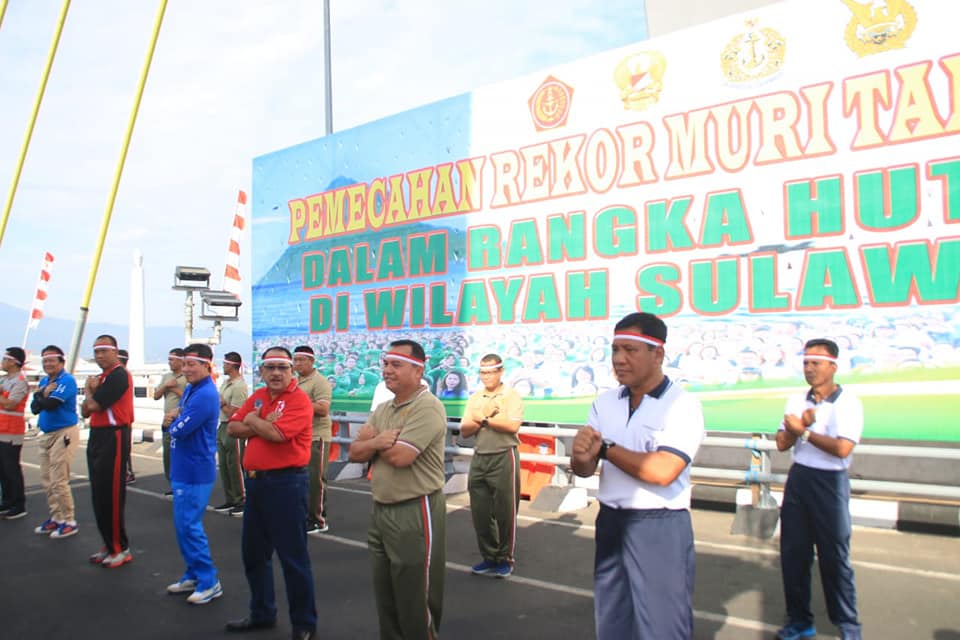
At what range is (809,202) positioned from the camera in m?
7.96

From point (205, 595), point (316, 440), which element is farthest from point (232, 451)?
point (205, 595)

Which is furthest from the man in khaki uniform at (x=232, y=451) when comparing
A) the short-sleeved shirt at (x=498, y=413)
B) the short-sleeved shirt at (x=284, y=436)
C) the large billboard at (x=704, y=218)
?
the short-sleeved shirt at (x=284, y=436)

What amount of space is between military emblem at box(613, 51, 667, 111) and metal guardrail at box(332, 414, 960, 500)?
12.9ft

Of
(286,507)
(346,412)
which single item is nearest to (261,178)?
(346,412)

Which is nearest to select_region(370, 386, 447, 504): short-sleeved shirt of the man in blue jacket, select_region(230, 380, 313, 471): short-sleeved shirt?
select_region(230, 380, 313, 471): short-sleeved shirt

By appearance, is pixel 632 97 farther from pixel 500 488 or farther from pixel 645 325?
pixel 645 325

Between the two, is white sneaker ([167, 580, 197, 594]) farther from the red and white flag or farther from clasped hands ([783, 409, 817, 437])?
the red and white flag

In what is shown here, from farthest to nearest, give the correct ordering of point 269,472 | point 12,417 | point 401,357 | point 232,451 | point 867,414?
1. point 232,451
2. point 12,417
3. point 867,414
4. point 269,472
5. point 401,357

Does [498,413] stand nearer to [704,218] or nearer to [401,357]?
[401,357]

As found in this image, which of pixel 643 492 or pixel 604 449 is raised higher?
pixel 604 449

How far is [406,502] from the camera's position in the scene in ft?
14.6

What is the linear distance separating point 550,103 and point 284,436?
20.8 feet

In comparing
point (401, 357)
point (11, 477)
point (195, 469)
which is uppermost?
point (401, 357)

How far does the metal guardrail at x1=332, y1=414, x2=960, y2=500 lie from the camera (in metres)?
7.34
